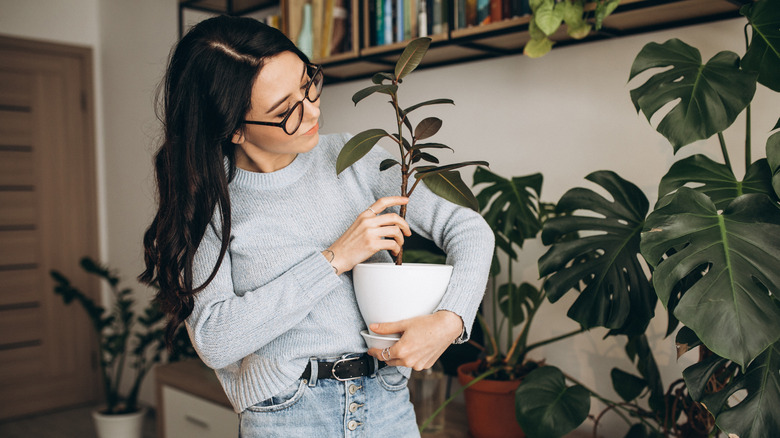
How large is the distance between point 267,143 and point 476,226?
0.37m

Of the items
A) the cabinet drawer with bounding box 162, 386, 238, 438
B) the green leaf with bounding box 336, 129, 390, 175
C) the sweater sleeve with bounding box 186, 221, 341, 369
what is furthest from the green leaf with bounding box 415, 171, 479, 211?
the cabinet drawer with bounding box 162, 386, 238, 438

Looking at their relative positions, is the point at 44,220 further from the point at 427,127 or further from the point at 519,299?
the point at 427,127

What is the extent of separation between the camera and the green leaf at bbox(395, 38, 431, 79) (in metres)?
0.91

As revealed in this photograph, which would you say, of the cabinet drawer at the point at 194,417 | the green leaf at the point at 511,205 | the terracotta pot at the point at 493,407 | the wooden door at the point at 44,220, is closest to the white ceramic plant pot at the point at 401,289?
the green leaf at the point at 511,205

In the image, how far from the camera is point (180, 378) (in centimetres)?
229

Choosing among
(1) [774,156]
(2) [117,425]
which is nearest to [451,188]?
(1) [774,156]

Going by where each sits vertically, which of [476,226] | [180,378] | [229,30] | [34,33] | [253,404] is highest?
[34,33]

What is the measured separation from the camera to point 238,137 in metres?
1.03

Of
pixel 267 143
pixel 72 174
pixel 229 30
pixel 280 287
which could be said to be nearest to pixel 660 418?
pixel 280 287

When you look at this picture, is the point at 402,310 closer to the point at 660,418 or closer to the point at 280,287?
the point at 280,287

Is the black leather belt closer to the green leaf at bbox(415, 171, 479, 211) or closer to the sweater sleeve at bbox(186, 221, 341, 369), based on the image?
the sweater sleeve at bbox(186, 221, 341, 369)

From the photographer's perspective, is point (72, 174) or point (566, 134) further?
point (72, 174)

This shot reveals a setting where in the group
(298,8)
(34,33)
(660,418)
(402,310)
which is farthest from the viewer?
(34,33)

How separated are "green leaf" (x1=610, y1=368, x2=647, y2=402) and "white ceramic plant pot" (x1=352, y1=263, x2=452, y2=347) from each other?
823 millimetres
